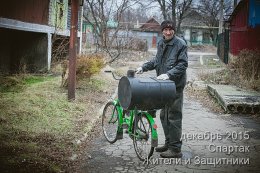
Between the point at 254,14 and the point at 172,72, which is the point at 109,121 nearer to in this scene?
the point at 172,72

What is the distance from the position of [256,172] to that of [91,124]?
3.53 meters

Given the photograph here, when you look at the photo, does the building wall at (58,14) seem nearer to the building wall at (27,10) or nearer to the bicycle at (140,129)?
the building wall at (27,10)

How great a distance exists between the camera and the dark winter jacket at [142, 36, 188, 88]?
514 cm

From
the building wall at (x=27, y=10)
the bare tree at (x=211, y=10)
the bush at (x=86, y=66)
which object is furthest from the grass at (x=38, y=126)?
the bare tree at (x=211, y=10)

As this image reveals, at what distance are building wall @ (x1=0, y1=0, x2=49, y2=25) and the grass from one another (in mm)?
2917

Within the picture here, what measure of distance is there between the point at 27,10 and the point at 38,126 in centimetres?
866

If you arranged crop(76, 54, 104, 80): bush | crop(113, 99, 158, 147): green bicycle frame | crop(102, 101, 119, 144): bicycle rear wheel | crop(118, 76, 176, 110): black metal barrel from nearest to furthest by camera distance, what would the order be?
crop(118, 76, 176, 110): black metal barrel → crop(113, 99, 158, 147): green bicycle frame → crop(102, 101, 119, 144): bicycle rear wheel → crop(76, 54, 104, 80): bush

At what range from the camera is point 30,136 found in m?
5.87

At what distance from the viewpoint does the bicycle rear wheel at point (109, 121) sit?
6324 millimetres

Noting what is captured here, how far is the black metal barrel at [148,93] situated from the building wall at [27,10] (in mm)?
8357

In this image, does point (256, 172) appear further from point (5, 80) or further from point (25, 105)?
point (5, 80)

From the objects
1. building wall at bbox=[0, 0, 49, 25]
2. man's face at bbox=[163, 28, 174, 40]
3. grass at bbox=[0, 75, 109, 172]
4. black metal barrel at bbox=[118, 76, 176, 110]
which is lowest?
grass at bbox=[0, 75, 109, 172]

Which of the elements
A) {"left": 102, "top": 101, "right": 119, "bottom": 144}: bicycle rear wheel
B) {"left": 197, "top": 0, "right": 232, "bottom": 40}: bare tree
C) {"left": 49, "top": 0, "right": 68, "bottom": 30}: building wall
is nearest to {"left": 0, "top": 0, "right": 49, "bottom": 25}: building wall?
{"left": 49, "top": 0, "right": 68, "bottom": 30}: building wall

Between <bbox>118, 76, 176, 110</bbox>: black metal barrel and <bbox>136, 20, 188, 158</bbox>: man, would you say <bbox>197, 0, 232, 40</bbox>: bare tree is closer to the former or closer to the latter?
<bbox>136, 20, 188, 158</bbox>: man
